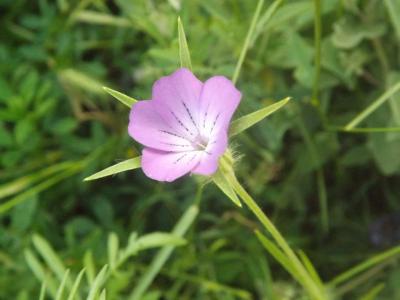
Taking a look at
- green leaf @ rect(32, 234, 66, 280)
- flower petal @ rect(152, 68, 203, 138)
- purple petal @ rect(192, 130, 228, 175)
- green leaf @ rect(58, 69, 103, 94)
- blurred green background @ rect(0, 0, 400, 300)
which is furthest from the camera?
green leaf @ rect(58, 69, 103, 94)

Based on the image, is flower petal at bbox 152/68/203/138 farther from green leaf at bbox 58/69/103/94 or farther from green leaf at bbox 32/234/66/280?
green leaf at bbox 58/69/103/94

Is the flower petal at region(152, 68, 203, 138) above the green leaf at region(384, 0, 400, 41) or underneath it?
above

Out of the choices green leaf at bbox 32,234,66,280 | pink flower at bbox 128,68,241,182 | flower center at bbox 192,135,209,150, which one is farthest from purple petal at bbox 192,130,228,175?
green leaf at bbox 32,234,66,280

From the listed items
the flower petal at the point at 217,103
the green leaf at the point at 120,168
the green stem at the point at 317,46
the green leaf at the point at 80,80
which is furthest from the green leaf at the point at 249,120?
the green leaf at the point at 80,80

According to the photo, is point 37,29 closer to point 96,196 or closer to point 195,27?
point 96,196

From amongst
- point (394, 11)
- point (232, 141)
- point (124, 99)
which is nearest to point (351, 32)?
point (394, 11)

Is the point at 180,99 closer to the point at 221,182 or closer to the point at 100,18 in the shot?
the point at 221,182

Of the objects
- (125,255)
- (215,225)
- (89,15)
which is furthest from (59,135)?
(125,255)
